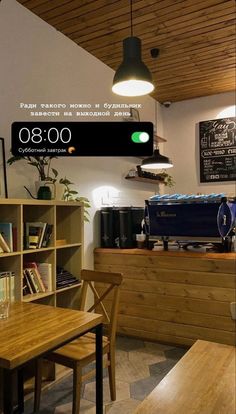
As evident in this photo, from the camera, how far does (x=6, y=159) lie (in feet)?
7.97

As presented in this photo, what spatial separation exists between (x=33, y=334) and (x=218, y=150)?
13.5ft

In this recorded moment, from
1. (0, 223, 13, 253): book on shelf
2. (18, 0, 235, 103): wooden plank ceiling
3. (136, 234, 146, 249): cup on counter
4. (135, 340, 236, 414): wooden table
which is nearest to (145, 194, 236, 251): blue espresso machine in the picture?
(136, 234, 146, 249): cup on counter

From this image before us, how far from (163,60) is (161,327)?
9.43ft

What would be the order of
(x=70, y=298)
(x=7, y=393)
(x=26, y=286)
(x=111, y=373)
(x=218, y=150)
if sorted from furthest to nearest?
(x=218, y=150) → (x=70, y=298) → (x=26, y=286) → (x=111, y=373) → (x=7, y=393)

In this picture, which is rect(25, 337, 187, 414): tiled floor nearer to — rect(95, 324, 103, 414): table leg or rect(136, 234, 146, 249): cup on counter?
rect(95, 324, 103, 414): table leg

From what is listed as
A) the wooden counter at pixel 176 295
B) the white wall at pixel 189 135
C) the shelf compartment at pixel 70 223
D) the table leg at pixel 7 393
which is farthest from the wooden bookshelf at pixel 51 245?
the white wall at pixel 189 135

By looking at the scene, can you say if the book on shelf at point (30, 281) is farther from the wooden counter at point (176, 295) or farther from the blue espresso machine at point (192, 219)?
the blue espresso machine at point (192, 219)

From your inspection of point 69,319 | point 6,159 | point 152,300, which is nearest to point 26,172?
point 6,159

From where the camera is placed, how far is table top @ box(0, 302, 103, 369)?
1.25 m

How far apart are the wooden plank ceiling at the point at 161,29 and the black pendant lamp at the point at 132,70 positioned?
83cm

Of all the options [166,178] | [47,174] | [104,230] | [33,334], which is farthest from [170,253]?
[166,178]

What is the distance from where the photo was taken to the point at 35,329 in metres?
1.49

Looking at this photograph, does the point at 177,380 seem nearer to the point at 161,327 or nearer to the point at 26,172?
the point at 161,327

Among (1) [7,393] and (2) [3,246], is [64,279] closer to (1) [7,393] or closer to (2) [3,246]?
(2) [3,246]
